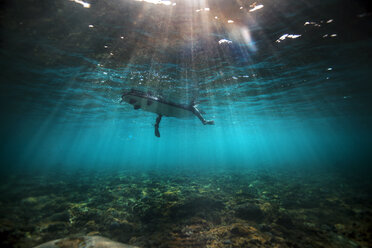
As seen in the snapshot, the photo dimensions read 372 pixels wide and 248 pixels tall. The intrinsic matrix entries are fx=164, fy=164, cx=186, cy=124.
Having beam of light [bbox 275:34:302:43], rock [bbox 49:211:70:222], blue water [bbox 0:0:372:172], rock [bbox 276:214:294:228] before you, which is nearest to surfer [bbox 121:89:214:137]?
blue water [bbox 0:0:372:172]

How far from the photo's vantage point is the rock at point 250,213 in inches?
303

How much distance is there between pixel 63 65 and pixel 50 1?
19.6ft

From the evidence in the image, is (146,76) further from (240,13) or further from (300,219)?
(300,219)

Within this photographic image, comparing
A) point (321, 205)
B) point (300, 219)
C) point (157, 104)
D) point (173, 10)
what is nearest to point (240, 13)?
point (173, 10)

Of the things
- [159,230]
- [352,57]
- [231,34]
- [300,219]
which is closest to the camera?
[159,230]

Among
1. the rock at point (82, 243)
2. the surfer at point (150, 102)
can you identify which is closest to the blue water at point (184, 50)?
the surfer at point (150, 102)

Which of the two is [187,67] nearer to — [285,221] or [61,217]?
[285,221]

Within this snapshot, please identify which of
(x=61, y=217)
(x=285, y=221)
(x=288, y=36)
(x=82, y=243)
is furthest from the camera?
(x=288, y=36)

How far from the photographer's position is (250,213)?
26.0 ft

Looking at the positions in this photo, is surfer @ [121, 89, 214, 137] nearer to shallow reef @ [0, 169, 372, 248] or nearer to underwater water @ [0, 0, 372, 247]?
underwater water @ [0, 0, 372, 247]

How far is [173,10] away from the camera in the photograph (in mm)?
6891

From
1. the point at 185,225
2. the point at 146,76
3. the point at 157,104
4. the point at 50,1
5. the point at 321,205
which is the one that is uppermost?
the point at 50,1

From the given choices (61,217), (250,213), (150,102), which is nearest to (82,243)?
(150,102)

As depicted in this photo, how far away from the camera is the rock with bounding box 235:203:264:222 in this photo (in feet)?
25.2
